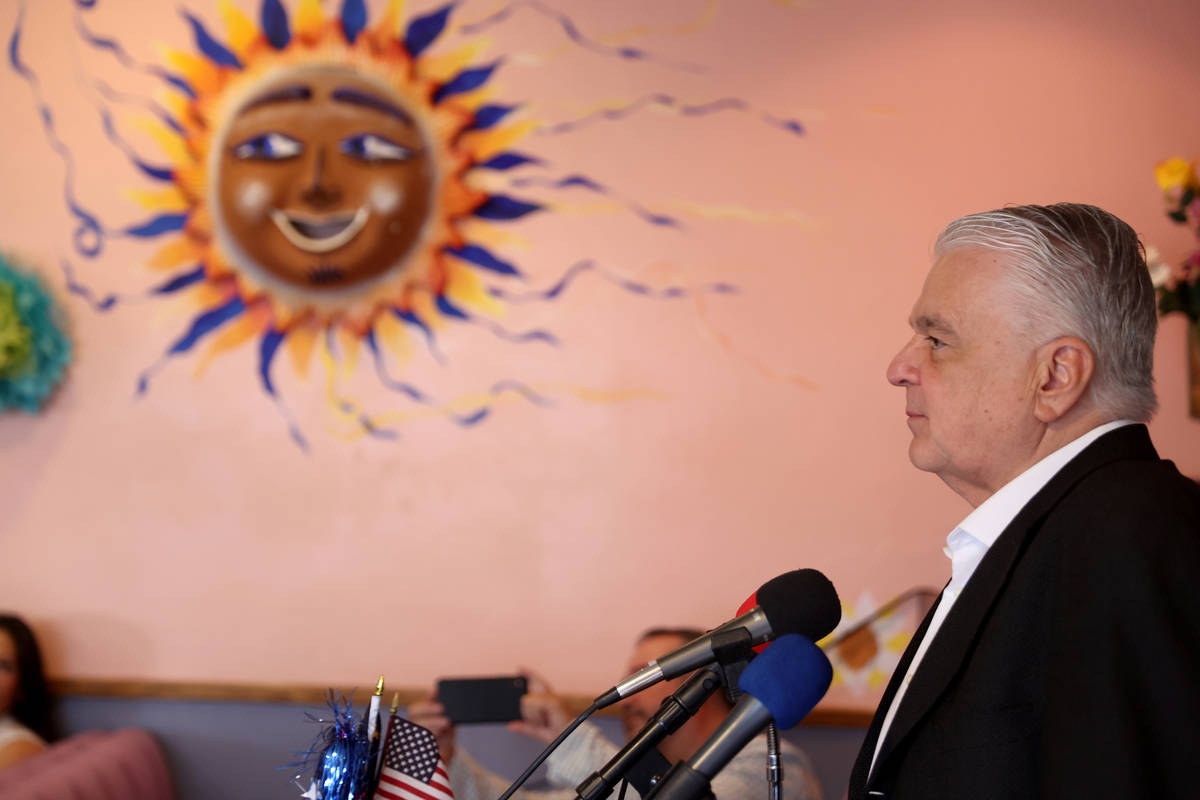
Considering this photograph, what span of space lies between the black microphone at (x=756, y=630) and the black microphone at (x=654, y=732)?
0.02 metres

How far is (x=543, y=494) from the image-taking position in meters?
2.66

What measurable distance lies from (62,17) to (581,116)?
150 centimetres

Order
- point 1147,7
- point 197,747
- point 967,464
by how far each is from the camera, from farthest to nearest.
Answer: point 197,747
point 1147,7
point 967,464

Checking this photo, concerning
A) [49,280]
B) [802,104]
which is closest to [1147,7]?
[802,104]

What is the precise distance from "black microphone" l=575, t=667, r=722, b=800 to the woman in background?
213 cm

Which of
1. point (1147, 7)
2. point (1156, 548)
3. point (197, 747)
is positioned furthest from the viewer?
point (197, 747)

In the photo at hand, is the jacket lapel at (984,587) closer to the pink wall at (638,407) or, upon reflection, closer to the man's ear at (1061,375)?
the man's ear at (1061,375)

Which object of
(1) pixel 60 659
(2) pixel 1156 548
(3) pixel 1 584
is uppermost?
(2) pixel 1156 548

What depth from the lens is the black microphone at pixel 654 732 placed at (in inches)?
41.1

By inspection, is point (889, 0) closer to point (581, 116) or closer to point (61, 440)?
point (581, 116)

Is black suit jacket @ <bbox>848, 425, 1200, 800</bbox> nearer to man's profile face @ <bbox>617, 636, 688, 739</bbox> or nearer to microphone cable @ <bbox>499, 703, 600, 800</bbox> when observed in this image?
microphone cable @ <bbox>499, 703, 600, 800</bbox>

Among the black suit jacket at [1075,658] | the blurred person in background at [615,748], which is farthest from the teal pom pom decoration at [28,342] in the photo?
the black suit jacket at [1075,658]

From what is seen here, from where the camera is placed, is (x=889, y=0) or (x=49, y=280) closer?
(x=889, y=0)

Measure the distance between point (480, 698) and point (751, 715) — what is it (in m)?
1.38
